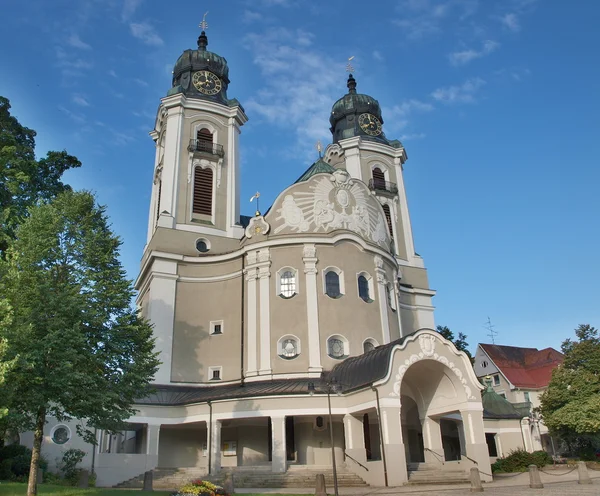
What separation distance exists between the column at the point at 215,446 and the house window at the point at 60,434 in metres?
6.53

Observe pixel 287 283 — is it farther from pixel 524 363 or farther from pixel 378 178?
pixel 524 363

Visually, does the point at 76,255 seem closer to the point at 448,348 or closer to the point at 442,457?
the point at 448,348

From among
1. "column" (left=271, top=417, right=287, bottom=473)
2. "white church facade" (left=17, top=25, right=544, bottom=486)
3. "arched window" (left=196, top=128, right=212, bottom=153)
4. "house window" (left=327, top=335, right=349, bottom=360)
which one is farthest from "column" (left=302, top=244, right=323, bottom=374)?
"arched window" (left=196, top=128, right=212, bottom=153)

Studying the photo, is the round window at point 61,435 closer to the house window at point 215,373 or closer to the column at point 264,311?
the house window at point 215,373

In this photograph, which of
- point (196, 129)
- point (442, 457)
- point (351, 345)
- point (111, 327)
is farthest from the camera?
point (196, 129)

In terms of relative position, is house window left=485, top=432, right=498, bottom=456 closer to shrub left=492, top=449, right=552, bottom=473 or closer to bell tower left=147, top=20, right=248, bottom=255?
shrub left=492, top=449, right=552, bottom=473

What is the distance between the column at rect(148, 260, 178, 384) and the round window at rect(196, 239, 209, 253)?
2.32m

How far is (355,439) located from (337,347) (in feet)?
19.8

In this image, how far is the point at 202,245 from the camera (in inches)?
1404

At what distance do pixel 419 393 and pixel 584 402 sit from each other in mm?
13378

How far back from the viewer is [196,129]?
39406mm

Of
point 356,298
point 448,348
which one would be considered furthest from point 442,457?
point 356,298

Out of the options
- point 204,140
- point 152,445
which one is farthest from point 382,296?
point 204,140

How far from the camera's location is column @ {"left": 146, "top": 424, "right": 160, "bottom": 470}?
26.6 metres
